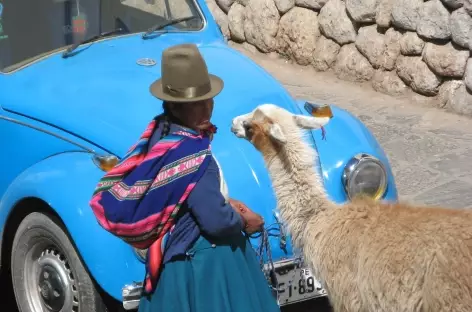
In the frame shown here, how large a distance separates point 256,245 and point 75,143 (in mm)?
1205

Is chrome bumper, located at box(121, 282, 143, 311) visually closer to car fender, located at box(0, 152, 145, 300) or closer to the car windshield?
car fender, located at box(0, 152, 145, 300)

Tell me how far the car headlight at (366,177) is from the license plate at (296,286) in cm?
58

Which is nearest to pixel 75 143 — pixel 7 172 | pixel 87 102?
pixel 87 102

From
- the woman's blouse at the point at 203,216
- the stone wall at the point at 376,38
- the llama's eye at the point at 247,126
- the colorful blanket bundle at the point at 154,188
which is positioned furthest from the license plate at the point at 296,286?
the stone wall at the point at 376,38

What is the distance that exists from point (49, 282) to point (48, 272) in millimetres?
56

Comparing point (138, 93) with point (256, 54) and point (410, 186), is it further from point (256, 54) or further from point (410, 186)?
point (256, 54)

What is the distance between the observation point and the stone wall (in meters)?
8.22

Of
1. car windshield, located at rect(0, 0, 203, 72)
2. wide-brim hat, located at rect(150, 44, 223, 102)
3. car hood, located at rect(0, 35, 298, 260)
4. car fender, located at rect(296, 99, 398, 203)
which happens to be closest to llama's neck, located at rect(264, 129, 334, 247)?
car hood, located at rect(0, 35, 298, 260)

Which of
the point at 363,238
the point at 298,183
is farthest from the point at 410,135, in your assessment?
the point at 363,238

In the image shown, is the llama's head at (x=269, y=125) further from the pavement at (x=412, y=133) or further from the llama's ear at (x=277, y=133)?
the pavement at (x=412, y=133)

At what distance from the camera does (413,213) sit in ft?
12.1

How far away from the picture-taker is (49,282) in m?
4.41

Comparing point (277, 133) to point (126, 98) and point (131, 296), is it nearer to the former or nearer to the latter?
point (131, 296)

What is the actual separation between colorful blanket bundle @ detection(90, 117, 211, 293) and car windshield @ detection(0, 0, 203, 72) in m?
2.30
